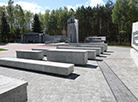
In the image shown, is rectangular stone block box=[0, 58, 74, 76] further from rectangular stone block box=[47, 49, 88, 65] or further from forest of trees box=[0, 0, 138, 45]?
forest of trees box=[0, 0, 138, 45]

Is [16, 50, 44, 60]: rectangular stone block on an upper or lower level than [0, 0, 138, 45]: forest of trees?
lower

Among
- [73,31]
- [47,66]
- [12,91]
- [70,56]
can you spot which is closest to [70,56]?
[70,56]

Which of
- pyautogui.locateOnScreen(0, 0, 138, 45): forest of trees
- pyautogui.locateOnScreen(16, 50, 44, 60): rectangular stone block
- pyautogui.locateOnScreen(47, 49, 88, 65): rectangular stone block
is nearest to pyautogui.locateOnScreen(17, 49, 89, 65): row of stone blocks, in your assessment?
pyautogui.locateOnScreen(47, 49, 88, 65): rectangular stone block

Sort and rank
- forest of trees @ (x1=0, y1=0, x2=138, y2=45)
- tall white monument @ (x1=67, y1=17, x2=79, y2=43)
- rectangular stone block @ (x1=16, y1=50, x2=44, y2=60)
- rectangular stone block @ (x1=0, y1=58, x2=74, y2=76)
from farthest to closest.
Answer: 1. forest of trees @ (x1=0, y1=0, x2=138, y2=45)
2. tall white monument @ (x1=67, y1=17, x2=79, y2=43)
3. rectangular stone block @ (x1=16, y1=50, x2=44, y2=60)
4. rectangular stone block @ (x1=0, y1=58, x2=74, y2=76)

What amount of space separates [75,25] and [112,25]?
24.4 meters

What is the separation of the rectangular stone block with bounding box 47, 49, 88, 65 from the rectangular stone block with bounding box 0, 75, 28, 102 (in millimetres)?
5357

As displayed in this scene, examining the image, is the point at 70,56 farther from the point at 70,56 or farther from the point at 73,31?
the point at 73,31

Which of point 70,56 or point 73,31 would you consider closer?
point 70,56

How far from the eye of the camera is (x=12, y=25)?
62688 millimetres

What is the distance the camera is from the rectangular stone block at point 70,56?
26.9 feet

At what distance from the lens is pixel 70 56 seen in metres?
8.49

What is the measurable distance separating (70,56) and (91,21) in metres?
47.1

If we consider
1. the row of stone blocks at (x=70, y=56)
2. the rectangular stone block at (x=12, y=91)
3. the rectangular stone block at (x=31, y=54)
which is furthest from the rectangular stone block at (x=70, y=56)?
the rectangular stone block at (x=12, y=91)

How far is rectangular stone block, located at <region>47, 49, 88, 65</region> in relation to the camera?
820 centimetres
